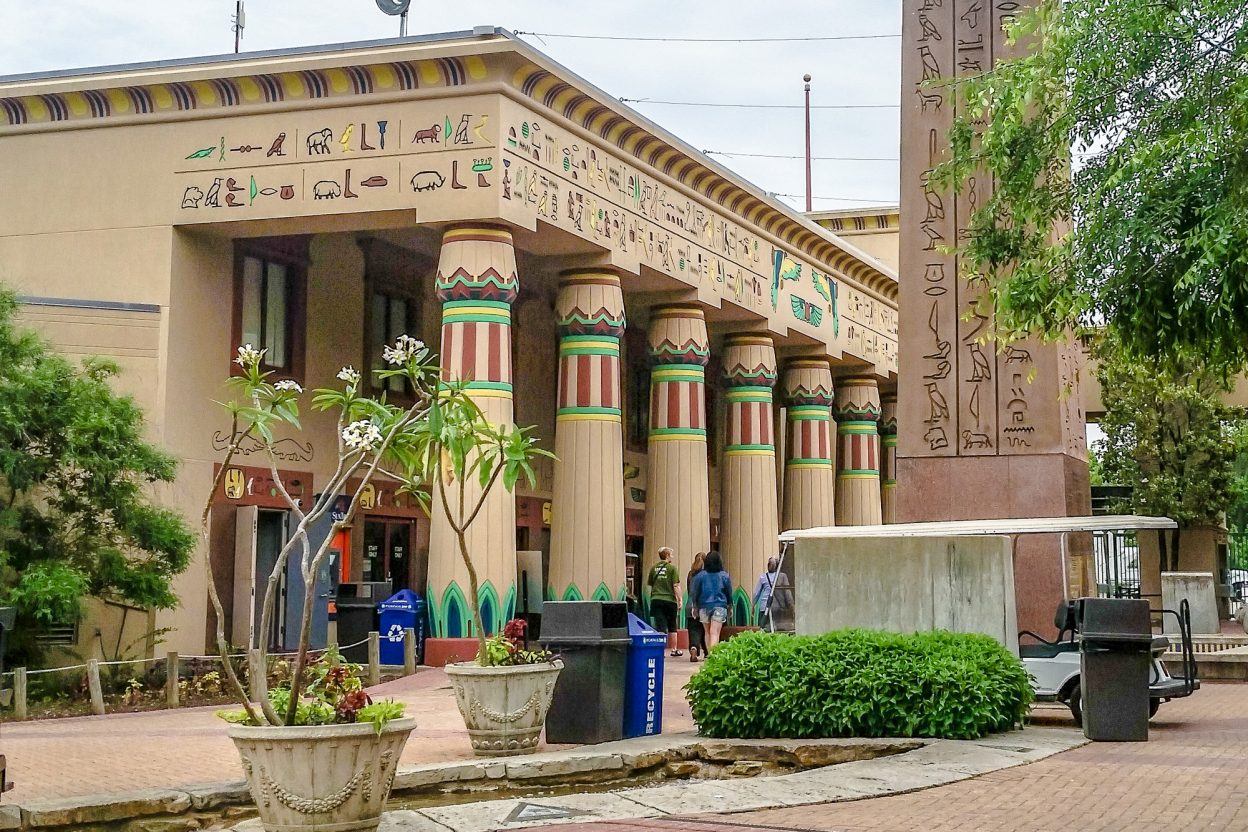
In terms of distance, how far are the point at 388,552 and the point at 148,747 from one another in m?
12.6

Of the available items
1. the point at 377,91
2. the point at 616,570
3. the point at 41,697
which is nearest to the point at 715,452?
the point at 616,570

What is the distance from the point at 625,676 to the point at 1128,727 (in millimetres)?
3947

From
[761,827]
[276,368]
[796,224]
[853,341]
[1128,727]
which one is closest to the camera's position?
[761,827]

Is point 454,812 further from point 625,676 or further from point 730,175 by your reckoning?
point 730,175

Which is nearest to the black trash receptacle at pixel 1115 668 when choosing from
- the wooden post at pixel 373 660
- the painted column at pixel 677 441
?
the wooden post at pixel 373 660

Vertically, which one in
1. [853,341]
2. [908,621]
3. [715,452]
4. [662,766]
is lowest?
[662,766]

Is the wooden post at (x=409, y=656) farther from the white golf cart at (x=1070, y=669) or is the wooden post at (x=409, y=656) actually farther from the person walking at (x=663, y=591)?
the white golf cart at (x=1070, y=669)

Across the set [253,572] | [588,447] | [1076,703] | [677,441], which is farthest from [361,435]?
[677,441]

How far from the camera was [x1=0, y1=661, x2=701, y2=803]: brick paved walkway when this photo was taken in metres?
10.9

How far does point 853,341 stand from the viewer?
118 ft

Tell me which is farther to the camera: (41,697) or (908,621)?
(41,697)

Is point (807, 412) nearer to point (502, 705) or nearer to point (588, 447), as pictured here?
point (588, 447)

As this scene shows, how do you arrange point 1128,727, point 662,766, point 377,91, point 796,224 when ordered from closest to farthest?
1. point 662,766
2. point 1128,727
3. point 377,91
4. point 796,224

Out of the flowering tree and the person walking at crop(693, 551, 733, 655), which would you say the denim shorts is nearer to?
the person walking at crop(693, 551, 733, 655)
